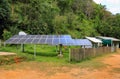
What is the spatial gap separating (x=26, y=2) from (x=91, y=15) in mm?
32312

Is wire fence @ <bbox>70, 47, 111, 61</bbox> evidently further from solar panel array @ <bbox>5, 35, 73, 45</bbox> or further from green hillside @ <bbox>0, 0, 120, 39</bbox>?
green hillside @ <bbox>0, 0, 120, 39</bbox>

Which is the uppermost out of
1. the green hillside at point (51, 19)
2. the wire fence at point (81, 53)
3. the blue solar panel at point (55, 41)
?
the green hillside at point (51, 19)

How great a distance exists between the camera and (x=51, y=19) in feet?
146

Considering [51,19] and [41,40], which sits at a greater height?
[51,19]

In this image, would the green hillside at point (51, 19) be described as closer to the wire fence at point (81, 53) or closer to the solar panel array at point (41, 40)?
the solar panel array at point (41, 40)

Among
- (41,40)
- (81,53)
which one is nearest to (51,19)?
(41,40)

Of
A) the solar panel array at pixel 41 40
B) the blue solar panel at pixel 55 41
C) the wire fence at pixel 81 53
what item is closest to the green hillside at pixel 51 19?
the solar panel array at pixel 41 40

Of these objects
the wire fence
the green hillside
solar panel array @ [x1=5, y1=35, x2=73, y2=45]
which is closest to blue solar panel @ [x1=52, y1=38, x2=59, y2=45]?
solar panel array @ [x1=5, y1=35, x2=73, y2=45]

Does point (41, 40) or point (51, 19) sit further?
point (51, 19)

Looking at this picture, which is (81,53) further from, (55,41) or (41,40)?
(41,40)

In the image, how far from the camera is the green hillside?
36.4 metres

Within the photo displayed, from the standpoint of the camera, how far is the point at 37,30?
128ft

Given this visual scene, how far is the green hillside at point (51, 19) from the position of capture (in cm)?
3642

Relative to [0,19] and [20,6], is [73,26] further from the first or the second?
[0,19]
